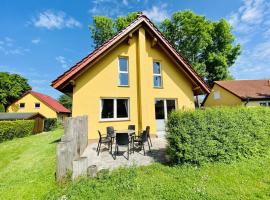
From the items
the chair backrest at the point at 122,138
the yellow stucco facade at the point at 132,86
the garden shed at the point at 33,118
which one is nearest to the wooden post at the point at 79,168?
the chair backrest at the point at 122,138

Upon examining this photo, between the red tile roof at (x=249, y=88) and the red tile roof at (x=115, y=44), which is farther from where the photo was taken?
the red tile roof at (x=249, y=88)

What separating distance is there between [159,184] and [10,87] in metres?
44.1

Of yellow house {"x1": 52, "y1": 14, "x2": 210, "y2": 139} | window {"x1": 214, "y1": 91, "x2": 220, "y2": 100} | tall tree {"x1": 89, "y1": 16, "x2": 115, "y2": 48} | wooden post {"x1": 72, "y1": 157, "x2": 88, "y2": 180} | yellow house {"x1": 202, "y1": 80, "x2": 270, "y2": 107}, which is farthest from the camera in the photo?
tall tree {"x1": 89, "y1": 16, "x2": 115, "y2": 48}

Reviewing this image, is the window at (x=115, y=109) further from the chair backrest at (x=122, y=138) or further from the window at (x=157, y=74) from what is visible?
the chair backrest at (x=122, y=138)

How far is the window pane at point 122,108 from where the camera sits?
1166 cm

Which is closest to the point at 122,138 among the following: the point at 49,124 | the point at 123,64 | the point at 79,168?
the point at 79,168

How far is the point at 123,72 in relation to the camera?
39.3ft

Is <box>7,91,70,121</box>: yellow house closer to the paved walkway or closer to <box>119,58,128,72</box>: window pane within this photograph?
<box>119,58,128,72</box>: window pane

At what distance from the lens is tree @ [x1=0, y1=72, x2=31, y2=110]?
1450 inches

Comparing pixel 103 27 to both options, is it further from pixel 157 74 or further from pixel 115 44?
pixel 157 74

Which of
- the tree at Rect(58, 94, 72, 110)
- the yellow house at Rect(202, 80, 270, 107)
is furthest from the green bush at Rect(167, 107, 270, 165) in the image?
the tree at Rect(58, 94, 72, 110)

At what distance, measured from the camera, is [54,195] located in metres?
4.69

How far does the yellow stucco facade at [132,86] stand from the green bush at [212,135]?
13.8 feet

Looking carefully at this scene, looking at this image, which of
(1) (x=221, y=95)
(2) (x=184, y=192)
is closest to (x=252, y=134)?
(2) (x=184, y=192)
